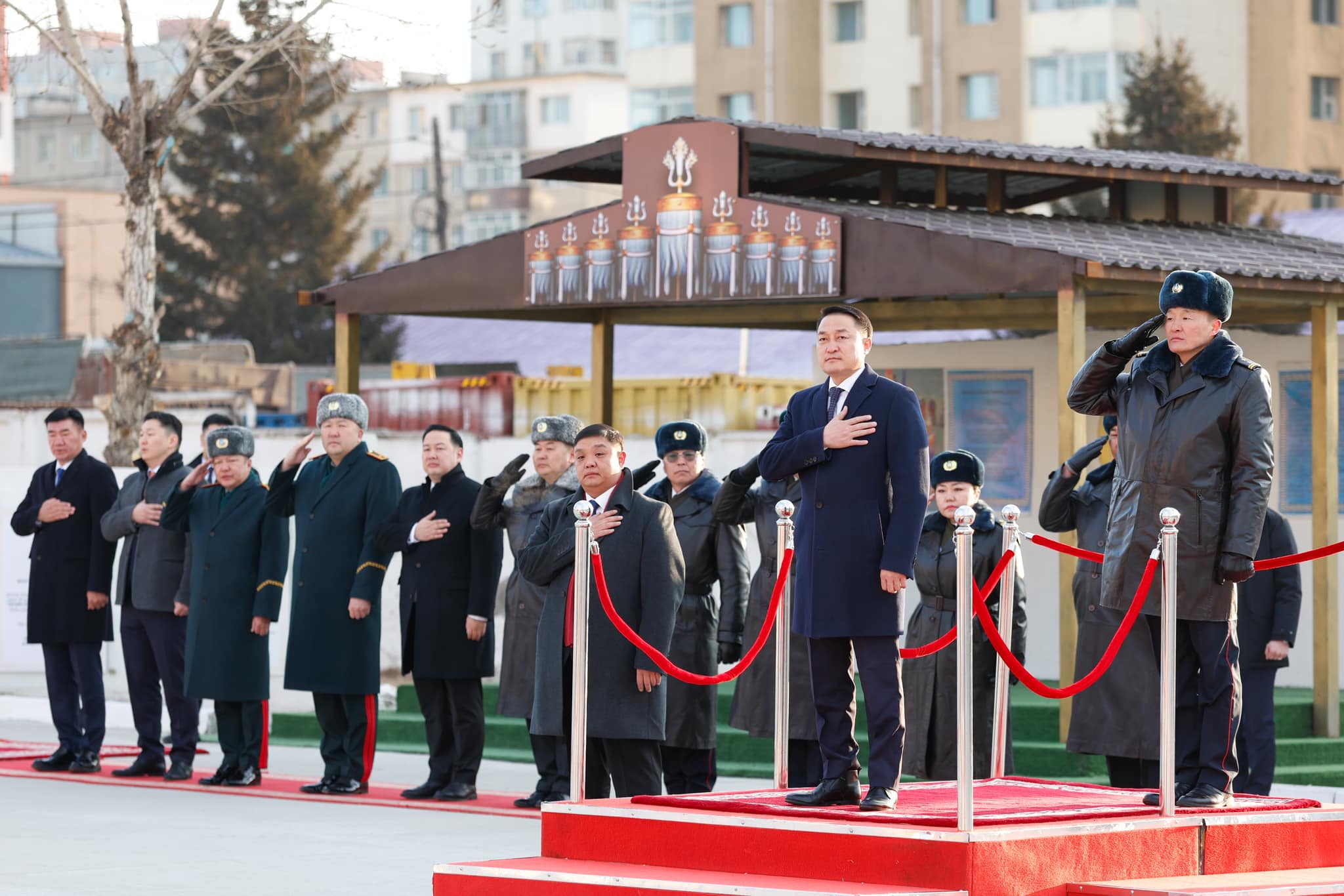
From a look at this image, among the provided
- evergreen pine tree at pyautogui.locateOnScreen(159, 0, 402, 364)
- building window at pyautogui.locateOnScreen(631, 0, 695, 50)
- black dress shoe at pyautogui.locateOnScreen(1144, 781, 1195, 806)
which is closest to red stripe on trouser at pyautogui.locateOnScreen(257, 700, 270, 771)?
black dress shoe at pyautogui.locateOnScreen(1144, 781, 1195, 806)

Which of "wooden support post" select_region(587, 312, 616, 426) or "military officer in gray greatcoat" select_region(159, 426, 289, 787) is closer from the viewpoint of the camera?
"military officer in gray greatcoat" select_region(159, 426, 289, 787)

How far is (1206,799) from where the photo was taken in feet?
23.9

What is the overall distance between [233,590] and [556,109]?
208ft

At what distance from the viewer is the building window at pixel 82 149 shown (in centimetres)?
7725

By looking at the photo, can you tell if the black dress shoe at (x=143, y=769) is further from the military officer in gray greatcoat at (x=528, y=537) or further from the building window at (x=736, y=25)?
the building window at (x=736, y=25)

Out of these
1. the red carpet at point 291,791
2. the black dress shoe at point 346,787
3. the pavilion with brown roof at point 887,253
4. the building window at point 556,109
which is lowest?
the red carpet at point 291,791

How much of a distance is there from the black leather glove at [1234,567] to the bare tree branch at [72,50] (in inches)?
513

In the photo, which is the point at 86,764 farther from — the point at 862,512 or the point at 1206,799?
the point at 1206,799

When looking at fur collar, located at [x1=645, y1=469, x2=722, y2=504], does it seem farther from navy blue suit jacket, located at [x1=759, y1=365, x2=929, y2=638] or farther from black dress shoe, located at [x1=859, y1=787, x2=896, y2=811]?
black dress shoe, located at [x1=859, y1=787, x2=896, y2=811]

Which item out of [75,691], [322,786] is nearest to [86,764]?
[75,691]

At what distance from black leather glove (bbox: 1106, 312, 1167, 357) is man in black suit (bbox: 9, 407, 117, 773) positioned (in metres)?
6.80

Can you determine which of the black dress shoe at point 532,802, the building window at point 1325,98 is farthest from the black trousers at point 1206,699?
the building window at point 1325,98

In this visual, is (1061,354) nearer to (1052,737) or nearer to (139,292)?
(1052,737)

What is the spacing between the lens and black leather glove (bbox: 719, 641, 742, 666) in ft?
33.8
